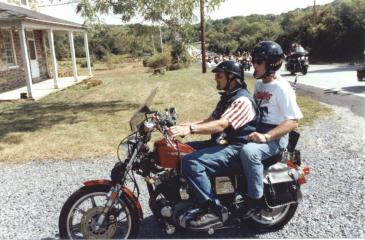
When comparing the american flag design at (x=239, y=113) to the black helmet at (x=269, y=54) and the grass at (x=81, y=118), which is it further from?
the grass at (x=81, y=118)

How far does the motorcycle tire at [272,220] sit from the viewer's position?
Result: 402 centimetres

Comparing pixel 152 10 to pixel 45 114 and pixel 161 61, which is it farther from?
pixel 161 61

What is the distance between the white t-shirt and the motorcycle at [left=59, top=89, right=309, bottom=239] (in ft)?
1.20

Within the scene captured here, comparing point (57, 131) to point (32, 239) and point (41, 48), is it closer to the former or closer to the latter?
point (32, 239)

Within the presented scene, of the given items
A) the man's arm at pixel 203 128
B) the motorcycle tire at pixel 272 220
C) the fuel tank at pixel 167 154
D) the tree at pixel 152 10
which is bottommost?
the motorcycle tire at pixel 272 220

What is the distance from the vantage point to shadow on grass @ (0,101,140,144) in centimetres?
1005

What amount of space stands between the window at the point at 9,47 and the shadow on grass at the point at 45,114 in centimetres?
627

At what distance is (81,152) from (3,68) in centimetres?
1279

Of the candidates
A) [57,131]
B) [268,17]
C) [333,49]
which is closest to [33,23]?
[57,131]

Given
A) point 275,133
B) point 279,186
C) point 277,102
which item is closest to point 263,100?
point 277,102

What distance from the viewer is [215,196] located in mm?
3670

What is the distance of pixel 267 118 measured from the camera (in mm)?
3871

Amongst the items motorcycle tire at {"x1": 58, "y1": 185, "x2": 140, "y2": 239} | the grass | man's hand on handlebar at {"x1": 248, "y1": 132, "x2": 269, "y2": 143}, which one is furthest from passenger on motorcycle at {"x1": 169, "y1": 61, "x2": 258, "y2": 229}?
the grass

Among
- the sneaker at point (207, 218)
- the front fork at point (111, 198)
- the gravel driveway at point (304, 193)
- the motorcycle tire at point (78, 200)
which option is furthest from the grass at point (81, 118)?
the sneaker at point (207, 218)
